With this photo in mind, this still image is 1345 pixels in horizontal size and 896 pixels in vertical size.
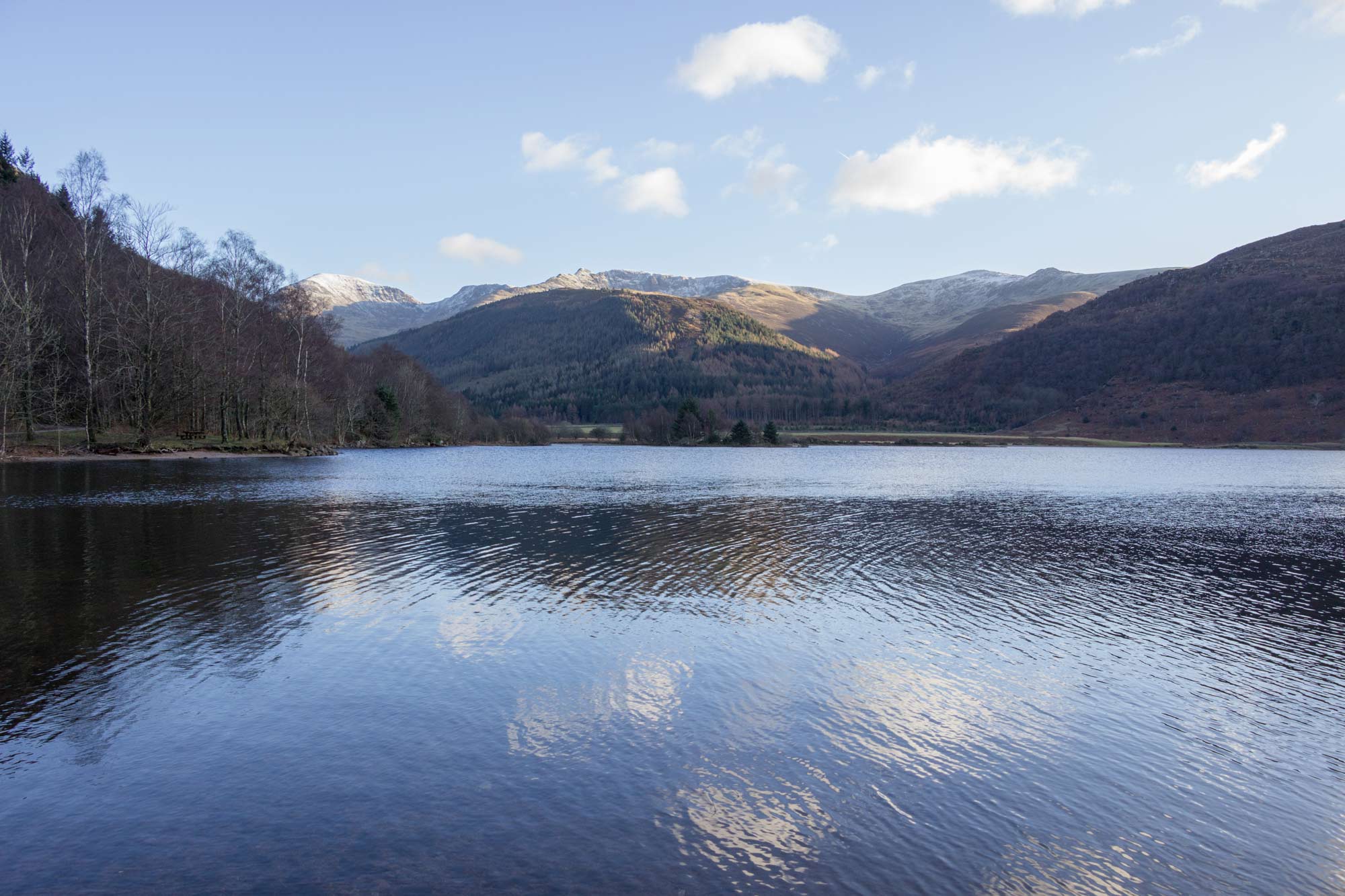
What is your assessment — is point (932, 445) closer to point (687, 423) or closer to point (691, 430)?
point (691, 430)

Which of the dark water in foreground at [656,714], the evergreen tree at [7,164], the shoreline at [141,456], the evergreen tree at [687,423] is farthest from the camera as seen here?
the evergreen tree at [687,423]

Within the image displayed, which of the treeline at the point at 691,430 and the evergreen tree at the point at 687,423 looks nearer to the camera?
the treeline at the point at 691,430

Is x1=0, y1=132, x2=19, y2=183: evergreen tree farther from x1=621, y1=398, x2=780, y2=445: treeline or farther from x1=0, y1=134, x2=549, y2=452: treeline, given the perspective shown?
x1=621, y1=398, x2=780, y2=445: treeline

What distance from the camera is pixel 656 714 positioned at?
13.0 meters

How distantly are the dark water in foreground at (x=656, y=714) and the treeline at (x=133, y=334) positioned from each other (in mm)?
39671

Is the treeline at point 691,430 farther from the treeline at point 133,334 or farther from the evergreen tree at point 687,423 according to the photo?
the treeline at point 133,334

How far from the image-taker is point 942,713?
13.5 metres

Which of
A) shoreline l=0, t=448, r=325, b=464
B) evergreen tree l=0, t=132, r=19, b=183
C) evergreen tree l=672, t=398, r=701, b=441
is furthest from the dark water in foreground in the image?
evergreen tree l=672, t=398, r=701, b=441

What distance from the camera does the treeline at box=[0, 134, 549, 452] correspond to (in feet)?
204

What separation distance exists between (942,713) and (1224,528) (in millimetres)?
35764

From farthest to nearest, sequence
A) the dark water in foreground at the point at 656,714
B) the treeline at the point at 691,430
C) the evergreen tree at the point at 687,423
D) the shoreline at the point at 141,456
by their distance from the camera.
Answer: the evergreen tree at the point at 687,423 < the treeline at the point at 691,430 < the shoreline at the point at 141,456 < the dark water in foreground at the point at 656,714

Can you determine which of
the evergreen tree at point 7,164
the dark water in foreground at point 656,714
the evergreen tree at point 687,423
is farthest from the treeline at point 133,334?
the evergreen tree at point 687,423

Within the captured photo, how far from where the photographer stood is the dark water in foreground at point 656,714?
851cm

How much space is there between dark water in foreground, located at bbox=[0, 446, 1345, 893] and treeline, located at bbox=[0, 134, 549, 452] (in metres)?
39.7
